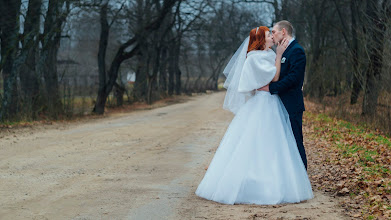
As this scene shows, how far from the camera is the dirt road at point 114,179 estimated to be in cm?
538

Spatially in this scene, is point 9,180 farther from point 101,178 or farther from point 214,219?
point 214,219

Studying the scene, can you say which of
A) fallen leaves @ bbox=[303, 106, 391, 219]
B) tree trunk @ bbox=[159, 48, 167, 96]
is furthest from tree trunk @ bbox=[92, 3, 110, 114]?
tree trunk @ bbox=[159, 48, 167, 96]

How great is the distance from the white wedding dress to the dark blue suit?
10cm

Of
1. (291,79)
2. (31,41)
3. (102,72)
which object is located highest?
(31,41)

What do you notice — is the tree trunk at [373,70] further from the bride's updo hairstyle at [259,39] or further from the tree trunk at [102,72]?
the tree trunk at [102,72]

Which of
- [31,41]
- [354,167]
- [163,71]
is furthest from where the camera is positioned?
[163,71]

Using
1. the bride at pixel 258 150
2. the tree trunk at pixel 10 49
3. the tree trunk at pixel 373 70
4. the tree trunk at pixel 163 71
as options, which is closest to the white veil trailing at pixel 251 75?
the bride at pixel 258 150

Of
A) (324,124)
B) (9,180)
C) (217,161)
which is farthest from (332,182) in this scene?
(324,124)

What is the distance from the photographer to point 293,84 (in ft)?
19.8

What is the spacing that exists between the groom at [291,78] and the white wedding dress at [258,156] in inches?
3.8

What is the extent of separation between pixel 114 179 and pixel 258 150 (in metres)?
2.58

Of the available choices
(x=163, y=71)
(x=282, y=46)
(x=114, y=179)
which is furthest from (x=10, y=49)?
(x=163, y=71)

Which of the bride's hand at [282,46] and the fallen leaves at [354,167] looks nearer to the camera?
the fallen leaves at [354,167]

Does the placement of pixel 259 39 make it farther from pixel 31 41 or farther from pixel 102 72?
pixel 102 72
